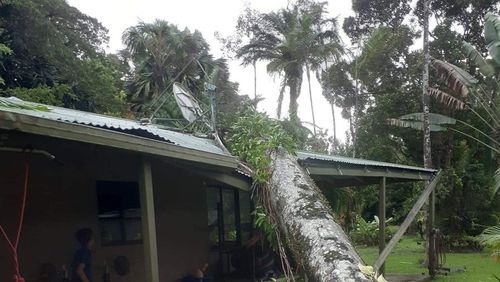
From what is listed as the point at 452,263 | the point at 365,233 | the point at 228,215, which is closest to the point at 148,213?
the point at 228,215

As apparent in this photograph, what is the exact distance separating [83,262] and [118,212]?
133cm

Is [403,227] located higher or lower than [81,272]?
lower

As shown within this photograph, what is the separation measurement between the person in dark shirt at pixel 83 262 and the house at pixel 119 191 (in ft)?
0.75

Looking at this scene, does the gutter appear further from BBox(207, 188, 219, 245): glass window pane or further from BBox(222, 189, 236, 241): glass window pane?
BBox(222, 189, 236, 241): glass window pane

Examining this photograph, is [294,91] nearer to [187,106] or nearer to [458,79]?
[458,79]

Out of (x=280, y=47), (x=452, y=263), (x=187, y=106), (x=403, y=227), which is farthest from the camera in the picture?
(x=280, y=47)

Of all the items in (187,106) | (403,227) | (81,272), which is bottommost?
(403,227)

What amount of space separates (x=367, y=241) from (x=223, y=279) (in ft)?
41.5

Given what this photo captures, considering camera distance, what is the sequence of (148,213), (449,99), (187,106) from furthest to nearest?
(449,99) < (187,106) < (148,213)

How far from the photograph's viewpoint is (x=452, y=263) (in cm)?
1486

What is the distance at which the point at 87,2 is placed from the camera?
28.5m

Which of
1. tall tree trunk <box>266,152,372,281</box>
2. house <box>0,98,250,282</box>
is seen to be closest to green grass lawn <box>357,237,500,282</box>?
house <box>0,98,250,282</box>

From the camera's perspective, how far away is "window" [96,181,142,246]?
296 inches

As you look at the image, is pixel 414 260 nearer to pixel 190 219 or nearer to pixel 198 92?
pixel 190 219
